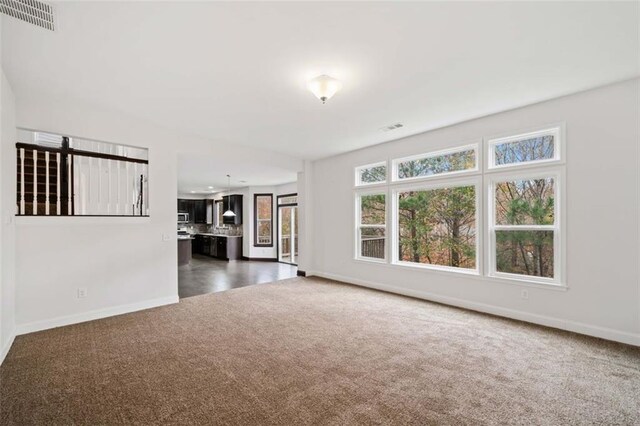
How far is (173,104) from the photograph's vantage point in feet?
12.3

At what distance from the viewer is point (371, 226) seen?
5934mm

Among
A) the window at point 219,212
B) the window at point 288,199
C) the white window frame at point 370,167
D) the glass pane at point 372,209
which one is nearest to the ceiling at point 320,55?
the white window frame at point 370,167

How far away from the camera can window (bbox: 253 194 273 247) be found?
33.5 ft

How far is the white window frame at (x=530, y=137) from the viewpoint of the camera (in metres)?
3.60

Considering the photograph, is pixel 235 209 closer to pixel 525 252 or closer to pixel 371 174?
pixel 371 174

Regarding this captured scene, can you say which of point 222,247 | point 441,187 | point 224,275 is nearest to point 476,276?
point 441,187

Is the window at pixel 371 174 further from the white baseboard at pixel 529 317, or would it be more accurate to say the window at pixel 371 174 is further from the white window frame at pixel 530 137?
the white baseboard at pixel 529 317

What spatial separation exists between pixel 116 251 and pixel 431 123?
4.83 meters

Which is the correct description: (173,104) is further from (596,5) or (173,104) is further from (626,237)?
(626,237)

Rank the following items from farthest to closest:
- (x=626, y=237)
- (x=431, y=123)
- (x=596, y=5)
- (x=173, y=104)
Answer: (x=431, y=123) < (x=173, y=104) < (x=626, y=237) < (x=596, y=5)

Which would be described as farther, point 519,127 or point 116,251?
point 116,251

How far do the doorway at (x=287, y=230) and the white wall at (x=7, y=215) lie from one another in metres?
6.86

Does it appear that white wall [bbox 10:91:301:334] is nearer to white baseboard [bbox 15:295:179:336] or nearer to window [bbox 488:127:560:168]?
white baseboard [bbox 15:295:179:336]

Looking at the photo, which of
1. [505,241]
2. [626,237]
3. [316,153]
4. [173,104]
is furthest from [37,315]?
[626,237]
